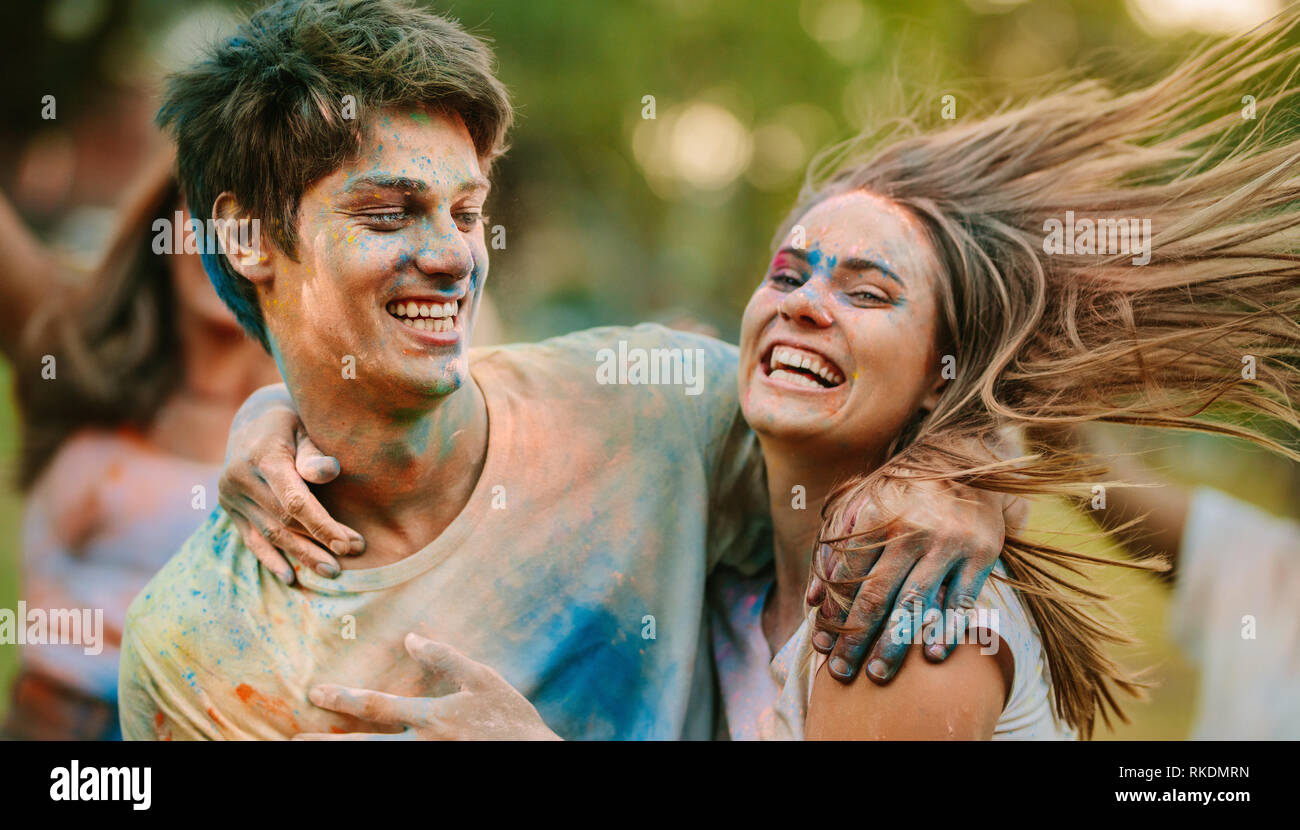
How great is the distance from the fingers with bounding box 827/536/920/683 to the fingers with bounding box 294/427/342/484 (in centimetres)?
118

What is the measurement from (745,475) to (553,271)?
723 millimetres

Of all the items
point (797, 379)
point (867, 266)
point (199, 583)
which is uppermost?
point (867, 266)

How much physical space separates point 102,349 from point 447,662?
1.74 meters

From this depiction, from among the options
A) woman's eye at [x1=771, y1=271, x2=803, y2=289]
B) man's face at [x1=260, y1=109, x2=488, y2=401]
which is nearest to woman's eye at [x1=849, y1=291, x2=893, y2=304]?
woman's eye at [x1=771, y1=271, x2=803, y2=289]

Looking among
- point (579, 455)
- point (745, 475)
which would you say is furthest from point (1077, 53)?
point (579, 455)

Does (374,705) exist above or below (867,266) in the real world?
below

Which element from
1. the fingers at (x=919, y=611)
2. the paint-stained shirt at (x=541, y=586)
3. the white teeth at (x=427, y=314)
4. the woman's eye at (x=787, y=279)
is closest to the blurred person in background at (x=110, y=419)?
the paint-stained shirt at (x=541, y=586)

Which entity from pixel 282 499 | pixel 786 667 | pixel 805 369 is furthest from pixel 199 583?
pixel 805 369

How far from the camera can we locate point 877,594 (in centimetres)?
242

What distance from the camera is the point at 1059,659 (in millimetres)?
2654

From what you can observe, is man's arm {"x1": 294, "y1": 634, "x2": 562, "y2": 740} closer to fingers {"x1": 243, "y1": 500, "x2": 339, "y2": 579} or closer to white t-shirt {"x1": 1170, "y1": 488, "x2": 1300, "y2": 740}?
fingers {"x1": 243, "y1": 500, "x2": 339, "y2": 579}

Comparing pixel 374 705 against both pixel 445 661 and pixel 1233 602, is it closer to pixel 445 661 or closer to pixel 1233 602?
pixel 445 661

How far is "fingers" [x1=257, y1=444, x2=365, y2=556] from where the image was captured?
258 centimetres

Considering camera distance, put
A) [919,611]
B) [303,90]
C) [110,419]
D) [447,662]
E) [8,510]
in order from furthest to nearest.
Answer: [110,419] → [8,510] → [447,662] → [303,90] → [919,611]
